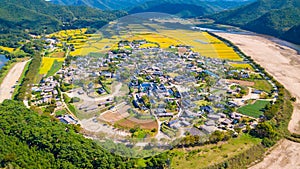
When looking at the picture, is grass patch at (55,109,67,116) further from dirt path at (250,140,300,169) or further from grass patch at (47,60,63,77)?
dirt path at (250,140,300,169)

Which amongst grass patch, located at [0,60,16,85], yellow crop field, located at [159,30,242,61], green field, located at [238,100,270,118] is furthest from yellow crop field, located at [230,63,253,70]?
grass patch, located at [0,60,16,85]

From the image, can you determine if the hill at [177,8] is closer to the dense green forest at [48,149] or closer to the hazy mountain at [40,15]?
the hazy mountain at [40,15]

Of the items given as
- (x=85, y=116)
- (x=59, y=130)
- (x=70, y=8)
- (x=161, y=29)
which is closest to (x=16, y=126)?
(x=59, y=130)

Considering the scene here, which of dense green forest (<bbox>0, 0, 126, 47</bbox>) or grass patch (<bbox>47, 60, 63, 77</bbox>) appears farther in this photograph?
dense green forest (<bbox>0, 0, 126, 47</bbox>)

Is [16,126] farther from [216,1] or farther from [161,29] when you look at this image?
[216,1]

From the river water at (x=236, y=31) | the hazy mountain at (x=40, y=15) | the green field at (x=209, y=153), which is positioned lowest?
the green field at (x=209, y=153)

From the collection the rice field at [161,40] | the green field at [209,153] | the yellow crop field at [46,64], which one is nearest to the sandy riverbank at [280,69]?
the green field at [209,153]
